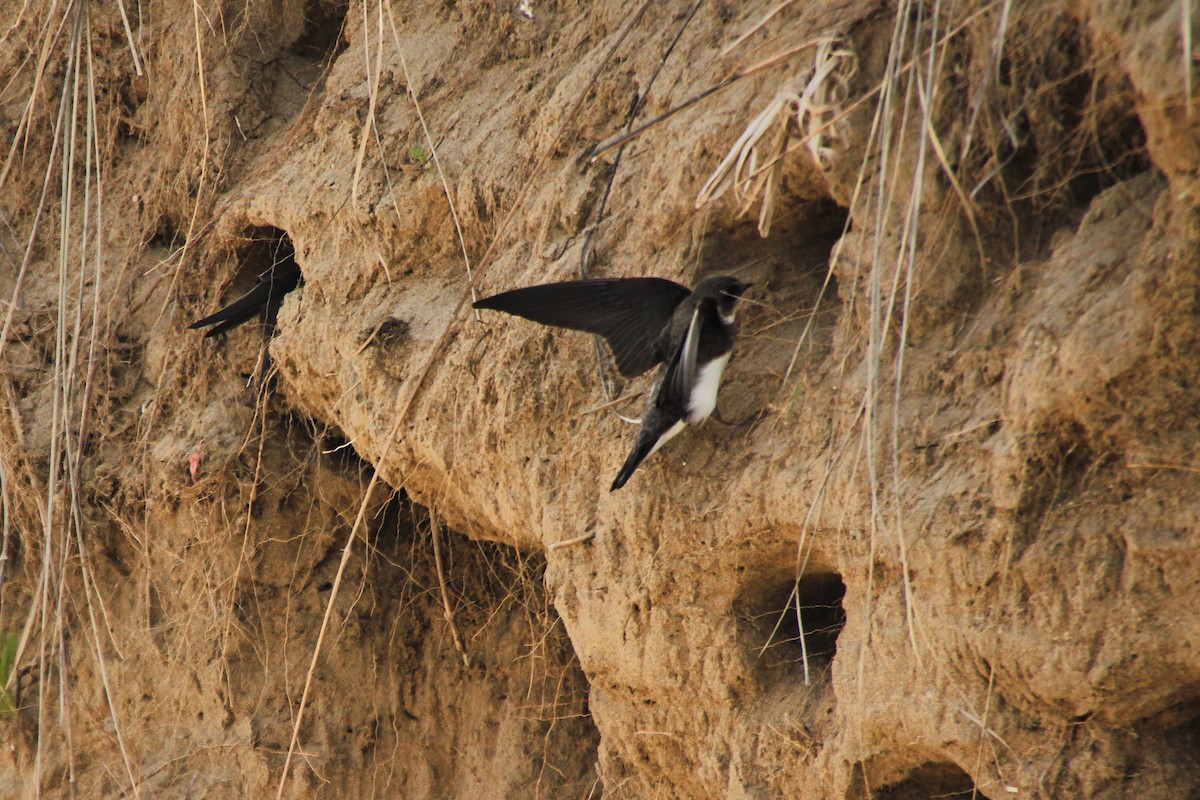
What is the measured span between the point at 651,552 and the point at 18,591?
202 centimetres

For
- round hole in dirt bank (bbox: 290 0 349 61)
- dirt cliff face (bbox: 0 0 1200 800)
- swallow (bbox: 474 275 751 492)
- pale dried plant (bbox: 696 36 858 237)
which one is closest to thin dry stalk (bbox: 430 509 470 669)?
dirt cliff face (bbox: 0 0 1200 800)

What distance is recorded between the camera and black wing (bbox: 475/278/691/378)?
2.10 metres

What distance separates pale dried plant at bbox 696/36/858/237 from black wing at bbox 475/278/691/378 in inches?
7.2

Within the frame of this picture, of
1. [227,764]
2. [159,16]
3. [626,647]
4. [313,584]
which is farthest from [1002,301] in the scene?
[159,16]

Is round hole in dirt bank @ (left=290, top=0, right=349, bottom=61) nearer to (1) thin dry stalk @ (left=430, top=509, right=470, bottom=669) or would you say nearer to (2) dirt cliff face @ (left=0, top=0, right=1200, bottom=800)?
(2) dirt cliff face @ (left=0, top=0, right=1200, bottom=800)

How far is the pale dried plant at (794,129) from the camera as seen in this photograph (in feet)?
6.08

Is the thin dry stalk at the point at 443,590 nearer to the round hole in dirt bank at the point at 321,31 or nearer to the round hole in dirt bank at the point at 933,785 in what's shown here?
the round hole in dirt bank at the point at 933,785

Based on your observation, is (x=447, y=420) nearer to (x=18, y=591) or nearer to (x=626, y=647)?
(x=626, y=647)

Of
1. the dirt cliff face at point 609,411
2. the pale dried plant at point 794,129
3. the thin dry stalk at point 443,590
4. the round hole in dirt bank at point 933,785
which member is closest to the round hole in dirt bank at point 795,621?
the dirt cliff face at point 609,411

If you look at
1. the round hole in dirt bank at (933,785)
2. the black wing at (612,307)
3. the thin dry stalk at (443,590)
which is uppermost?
the black wing at (612,307)

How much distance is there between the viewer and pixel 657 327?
2123mm

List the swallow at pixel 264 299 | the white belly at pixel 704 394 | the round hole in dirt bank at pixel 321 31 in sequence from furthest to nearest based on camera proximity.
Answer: the round hole in dirt bank at pixel 321 31 < the swallow at pixel 264 299 < the white belly at pixel 704 394

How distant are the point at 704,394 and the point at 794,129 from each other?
0.45 m

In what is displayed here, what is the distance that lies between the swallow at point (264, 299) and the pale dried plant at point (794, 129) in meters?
1.43
